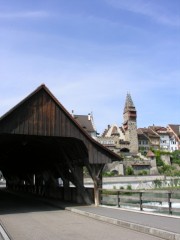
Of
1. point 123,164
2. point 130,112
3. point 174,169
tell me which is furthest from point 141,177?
point 130,112

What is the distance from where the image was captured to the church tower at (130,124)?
99.8 meters

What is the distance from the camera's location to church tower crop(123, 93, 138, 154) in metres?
99.8

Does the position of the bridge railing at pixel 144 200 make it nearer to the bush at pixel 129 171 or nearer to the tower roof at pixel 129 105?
the bush at pixel 129 171

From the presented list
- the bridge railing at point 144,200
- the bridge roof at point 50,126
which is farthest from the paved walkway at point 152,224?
the bridge roof at point 50,126

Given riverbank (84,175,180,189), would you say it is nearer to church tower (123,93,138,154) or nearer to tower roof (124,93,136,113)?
church tower (123,93,138,154)

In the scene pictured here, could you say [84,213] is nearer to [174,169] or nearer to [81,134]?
[81,134]

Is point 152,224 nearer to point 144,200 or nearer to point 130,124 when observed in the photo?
point 144,200

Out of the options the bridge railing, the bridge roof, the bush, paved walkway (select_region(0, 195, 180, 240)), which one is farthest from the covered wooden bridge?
the bush

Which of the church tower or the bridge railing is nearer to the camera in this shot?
the bridge railing

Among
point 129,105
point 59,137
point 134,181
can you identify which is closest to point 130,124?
point 129,105

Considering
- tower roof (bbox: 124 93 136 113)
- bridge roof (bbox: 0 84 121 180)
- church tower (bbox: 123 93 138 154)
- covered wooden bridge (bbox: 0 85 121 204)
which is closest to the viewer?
bridge roof (bbox: 0 84 121 180)

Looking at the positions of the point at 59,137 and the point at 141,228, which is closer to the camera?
the point at 141,228

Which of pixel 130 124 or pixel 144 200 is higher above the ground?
pixel 130 124

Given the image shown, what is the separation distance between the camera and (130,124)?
342 feet
